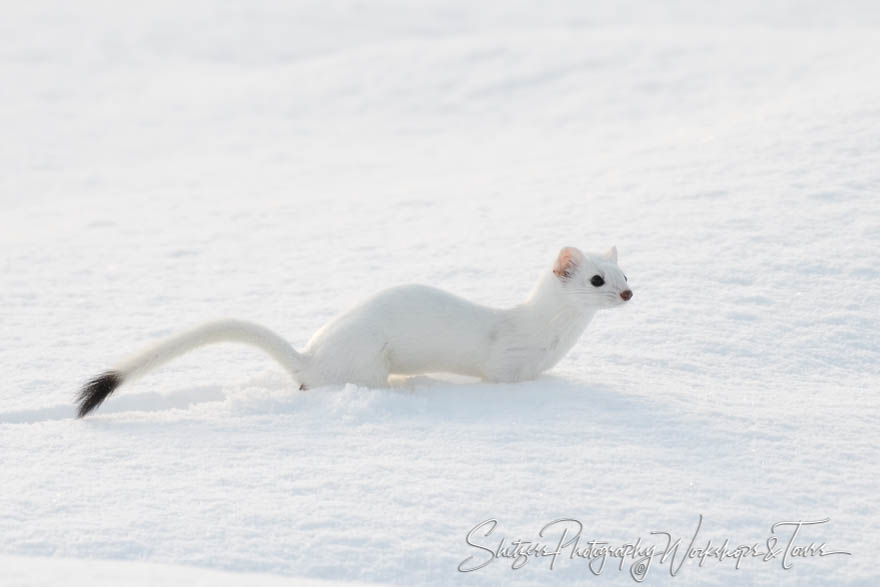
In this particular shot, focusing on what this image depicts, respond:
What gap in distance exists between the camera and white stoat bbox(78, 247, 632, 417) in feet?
14.4

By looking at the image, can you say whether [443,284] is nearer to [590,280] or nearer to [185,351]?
[590,280]

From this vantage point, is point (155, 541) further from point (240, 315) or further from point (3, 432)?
point (240, 315)

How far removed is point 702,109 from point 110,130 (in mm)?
6770

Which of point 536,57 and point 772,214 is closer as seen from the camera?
point 772,214

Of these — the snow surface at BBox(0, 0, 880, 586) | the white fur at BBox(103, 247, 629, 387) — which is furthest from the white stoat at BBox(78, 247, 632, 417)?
the snow surface at BBox(0, 0, 880, 586)

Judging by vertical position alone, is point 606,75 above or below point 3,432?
above

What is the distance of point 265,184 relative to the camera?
33.8 ft

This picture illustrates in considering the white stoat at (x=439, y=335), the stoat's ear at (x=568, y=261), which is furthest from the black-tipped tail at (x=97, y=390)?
the stoat's ear at (x=568, y=261)

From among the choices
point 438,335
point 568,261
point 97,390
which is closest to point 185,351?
point 97,390

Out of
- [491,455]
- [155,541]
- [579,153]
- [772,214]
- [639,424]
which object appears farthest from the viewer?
[579,153]

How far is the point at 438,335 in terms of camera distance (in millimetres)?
4438

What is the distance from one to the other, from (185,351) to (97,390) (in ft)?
1.20

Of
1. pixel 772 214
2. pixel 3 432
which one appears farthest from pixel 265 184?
pixel 3 432

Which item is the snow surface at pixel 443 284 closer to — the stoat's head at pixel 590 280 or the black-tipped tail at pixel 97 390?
the black-tipped tail at pixel 97 390
